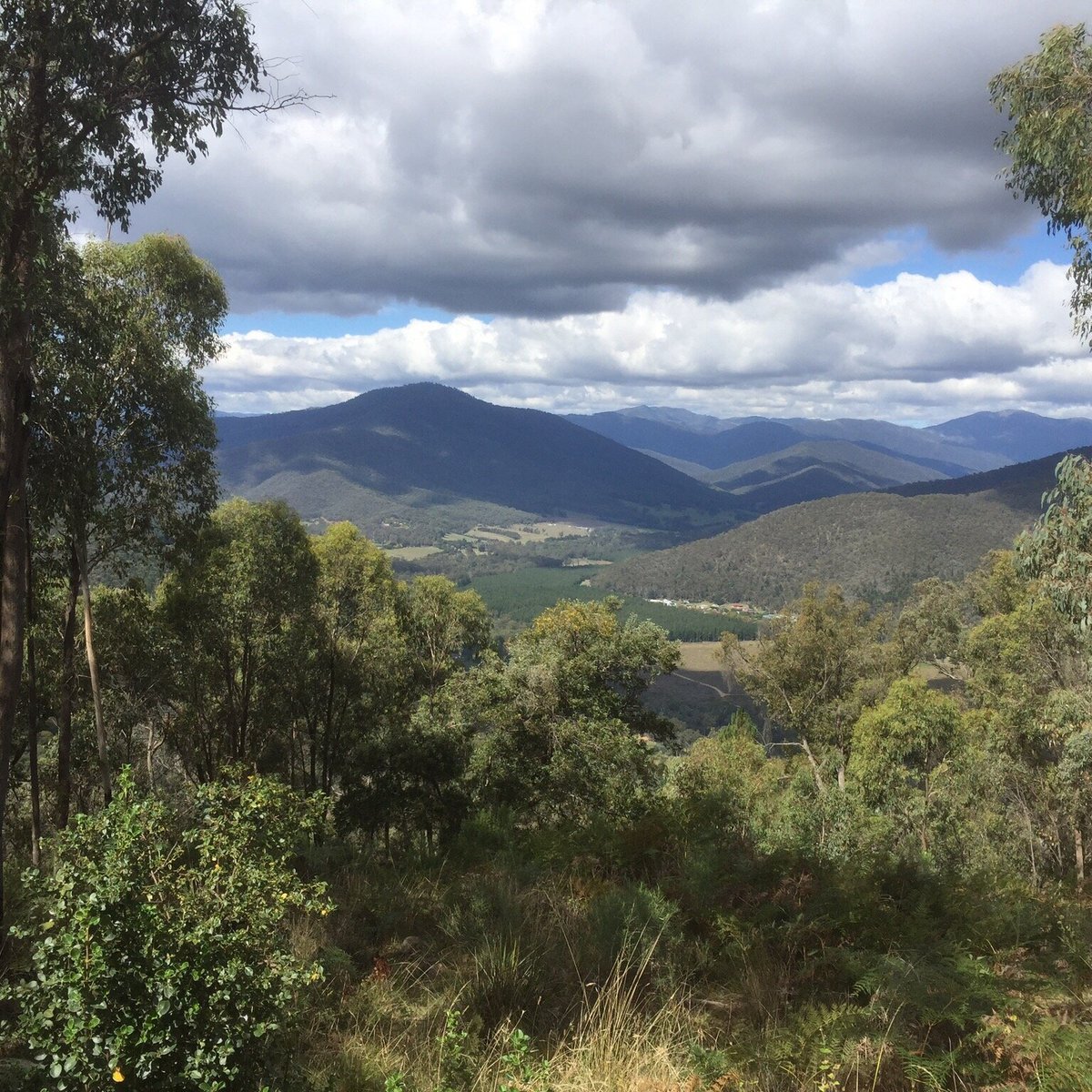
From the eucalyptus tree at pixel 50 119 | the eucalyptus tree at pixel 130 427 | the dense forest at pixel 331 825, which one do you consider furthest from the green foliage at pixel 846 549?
the eucalyptus tree at pixel 50 119

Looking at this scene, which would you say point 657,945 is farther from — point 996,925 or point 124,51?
point 124,51

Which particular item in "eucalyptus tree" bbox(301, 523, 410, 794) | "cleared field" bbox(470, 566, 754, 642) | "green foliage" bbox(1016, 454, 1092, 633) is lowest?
"cleared field" bbox(470, 566, 754, 642)

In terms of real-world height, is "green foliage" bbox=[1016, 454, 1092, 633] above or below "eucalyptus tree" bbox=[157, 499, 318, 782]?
above

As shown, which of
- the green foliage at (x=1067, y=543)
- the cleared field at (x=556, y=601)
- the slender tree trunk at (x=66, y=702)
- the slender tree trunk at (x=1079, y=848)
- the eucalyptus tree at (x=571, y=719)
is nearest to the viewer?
the green foliage at (x=1067, y=543)

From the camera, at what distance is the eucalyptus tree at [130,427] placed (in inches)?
313

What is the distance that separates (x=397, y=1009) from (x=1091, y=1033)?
311cm

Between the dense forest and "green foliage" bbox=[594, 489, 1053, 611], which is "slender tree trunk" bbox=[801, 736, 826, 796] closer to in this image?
the dense forest

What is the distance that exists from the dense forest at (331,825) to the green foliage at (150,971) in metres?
0.01

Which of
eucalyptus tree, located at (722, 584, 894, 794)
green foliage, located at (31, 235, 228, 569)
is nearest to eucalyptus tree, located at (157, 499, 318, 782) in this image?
green foliage, located at (31, 235, 228, 569)

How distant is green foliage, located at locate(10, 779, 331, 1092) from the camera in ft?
7.41

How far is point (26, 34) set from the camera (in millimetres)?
5016

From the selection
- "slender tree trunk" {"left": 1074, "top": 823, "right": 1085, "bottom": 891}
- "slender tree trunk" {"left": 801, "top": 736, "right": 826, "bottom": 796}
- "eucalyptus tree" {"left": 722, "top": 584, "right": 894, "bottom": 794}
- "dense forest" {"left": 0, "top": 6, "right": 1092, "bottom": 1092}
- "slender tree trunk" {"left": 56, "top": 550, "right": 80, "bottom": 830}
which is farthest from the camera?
"eucalyptus tree" {"left": 722, "top": 584, "right": 894, "bottom": 794}

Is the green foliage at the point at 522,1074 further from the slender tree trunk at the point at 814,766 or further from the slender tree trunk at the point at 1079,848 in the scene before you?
the slender tree trunk at the point at 814,766

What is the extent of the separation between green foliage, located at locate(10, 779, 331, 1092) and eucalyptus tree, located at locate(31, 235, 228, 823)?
637 cm
